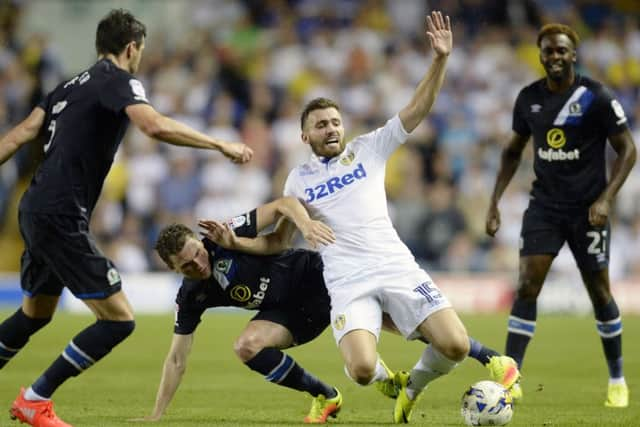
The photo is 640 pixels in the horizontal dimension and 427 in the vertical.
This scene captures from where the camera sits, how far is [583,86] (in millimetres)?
9008

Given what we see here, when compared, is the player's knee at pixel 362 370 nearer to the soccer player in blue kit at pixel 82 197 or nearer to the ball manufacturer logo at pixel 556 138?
the soccer player in blue kit at pixel 82 197

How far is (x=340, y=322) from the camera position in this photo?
7.78 metres

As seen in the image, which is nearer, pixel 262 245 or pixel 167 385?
pixel 167 385

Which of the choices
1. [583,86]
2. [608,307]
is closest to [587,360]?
[608,307]

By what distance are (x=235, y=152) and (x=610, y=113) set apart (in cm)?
348

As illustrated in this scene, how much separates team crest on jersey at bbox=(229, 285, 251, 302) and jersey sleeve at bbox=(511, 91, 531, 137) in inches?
103

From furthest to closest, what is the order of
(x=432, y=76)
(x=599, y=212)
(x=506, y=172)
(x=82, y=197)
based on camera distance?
(x=506, y=172)
(x=599, y=212)
(x=432, y=76)
(x=82, y=197)

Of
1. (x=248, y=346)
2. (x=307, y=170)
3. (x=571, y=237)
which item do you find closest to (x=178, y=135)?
(x=307, y=170)

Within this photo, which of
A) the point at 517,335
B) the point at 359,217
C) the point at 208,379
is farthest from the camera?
the point at 208,379

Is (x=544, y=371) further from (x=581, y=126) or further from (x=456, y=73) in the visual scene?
(x=456, y=73)

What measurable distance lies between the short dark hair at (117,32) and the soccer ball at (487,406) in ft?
9.75

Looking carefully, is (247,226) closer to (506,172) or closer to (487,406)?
(487,406)

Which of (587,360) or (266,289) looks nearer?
(266,289)

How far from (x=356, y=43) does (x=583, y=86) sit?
1275 centimetres
